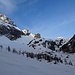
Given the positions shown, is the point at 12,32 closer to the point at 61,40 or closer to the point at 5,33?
the point at 5,33

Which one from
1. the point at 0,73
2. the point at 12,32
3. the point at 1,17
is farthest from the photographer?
the point at 1,17

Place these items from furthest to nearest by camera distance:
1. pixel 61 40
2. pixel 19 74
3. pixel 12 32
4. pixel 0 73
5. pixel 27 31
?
pixel 27 31 < pixel 12 32 < pixel 61 40 < pixel 19 74 < pixel 0 73

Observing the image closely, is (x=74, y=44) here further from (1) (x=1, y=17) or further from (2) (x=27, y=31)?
(1) (x=1, y=17)

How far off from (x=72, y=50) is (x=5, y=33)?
4180cm

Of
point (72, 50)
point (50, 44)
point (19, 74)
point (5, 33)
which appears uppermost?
point (5, 33)

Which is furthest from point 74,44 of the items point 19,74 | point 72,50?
point 19,74

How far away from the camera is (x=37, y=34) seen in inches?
2990

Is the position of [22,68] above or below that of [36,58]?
below

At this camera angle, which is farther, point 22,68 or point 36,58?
point 36,58

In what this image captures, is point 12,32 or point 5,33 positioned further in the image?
point 12,32

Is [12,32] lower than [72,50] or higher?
higher

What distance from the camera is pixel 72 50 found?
30.5 metres

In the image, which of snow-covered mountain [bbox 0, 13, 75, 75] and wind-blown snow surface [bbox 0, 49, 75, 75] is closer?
wind-blown snow surface [bbox 0, 49, 75, 75]

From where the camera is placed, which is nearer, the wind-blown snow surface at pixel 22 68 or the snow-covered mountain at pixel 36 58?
the wind-blown snow surface at pixel 22 68
